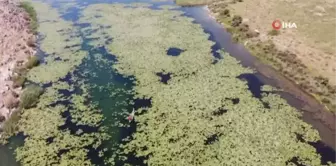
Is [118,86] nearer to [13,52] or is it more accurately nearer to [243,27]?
[13,52]

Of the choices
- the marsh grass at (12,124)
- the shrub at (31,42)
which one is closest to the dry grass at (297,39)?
the shrub at (31,42)

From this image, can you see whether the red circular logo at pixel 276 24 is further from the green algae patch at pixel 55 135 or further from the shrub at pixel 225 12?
the green algae patch at pixel 55 135

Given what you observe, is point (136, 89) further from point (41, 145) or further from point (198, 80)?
point (41, 145)

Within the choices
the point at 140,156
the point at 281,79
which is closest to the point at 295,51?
the point at 281,79

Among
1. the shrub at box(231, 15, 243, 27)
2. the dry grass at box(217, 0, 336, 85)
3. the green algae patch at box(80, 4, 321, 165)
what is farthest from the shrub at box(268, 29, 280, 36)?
the green algae patch at box(80, 4, 321, 165)

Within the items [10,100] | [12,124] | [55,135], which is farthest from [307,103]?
[10,100]

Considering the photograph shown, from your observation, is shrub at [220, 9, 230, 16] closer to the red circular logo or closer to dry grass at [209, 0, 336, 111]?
dry grass at [209, 0, 336, 111]
